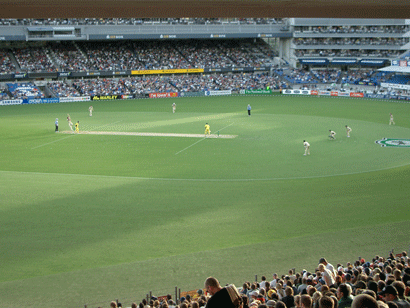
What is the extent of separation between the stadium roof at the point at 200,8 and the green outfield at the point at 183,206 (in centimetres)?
861

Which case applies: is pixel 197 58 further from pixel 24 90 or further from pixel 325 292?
pixel 325 292

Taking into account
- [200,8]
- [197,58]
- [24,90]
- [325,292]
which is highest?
[197,58]

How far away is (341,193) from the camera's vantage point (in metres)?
24.7

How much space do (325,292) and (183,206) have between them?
49.4ft

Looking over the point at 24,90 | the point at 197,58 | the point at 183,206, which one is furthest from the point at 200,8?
the point at 197,58

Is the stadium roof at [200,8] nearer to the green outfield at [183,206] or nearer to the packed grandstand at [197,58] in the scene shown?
the green outfield at [183,206]

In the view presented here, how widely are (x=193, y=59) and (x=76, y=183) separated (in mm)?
71076

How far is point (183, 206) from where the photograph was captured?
2306cm

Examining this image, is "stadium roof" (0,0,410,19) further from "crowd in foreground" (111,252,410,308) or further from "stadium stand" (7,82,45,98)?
"stadium stand" (7,82,45,98)

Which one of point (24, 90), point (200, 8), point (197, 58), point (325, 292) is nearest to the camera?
point (325, 292)

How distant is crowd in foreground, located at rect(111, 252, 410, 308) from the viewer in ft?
15.3

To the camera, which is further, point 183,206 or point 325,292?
point 183,206

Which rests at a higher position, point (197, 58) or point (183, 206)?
point (197, 58)

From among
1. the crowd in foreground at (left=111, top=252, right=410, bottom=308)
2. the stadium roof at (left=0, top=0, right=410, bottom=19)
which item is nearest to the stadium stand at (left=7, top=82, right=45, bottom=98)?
the stadium roof at (left=0, top=0, right=410, bottom=19)
